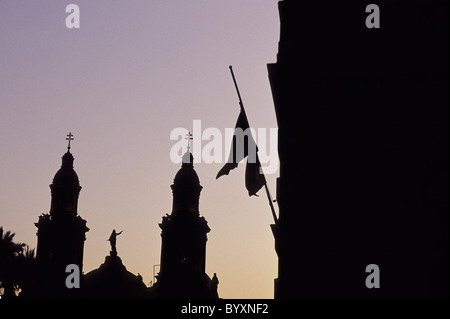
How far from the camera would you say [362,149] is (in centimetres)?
1702

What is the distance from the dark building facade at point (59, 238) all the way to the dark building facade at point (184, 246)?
19.2 feet

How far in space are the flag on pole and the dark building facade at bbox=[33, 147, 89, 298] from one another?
31796 mm

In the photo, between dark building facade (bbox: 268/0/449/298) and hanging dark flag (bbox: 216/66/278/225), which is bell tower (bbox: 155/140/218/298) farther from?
dark building facade (bbox: 268/0/449/298)

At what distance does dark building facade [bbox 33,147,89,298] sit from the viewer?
1954 inches

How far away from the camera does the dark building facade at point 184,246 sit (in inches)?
1917

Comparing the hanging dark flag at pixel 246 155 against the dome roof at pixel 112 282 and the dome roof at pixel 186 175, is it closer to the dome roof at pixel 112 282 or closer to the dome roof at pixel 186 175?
the dome roof at pixel 186 175

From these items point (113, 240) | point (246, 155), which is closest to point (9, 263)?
point (113, 240)

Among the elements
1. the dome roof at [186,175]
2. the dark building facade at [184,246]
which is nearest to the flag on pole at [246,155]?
the dark building facade at [184,246]

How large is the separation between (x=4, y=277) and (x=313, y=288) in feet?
112

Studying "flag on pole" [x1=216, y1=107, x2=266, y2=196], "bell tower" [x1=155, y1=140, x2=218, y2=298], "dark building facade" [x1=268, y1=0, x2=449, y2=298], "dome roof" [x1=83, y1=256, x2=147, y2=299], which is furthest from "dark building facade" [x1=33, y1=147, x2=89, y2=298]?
"dark building facade" [x1=268, y1=0, x2=449, y2=298]

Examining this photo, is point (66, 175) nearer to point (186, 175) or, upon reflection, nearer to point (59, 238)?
point (59, 238)

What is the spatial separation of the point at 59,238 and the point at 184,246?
8373 millimetres
